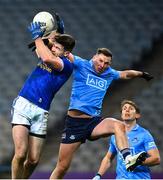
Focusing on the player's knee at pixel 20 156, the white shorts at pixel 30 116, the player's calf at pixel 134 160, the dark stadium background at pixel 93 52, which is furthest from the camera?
the dark stadium background at pixel 93 52

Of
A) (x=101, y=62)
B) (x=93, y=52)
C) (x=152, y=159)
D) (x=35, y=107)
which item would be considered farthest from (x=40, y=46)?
(x=93, y=52)

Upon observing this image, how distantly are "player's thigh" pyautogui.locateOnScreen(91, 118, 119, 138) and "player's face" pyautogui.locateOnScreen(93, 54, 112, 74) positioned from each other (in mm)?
535

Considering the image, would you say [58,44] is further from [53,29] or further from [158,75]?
[158,75]

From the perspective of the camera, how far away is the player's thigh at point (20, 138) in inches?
223

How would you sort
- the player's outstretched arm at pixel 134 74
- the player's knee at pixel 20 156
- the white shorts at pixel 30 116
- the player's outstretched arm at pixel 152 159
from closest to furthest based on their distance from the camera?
1. the player's knee at pixel 20 156
2. the white shorts at pixel 30 116
3. the player's outstretched arm at pixel 152 159
4. the player's outstretched arm at pixel 134 74

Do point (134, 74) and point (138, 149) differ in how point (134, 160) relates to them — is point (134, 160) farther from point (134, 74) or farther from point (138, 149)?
point (134, 74)

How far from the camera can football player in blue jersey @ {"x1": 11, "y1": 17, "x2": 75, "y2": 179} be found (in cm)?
572

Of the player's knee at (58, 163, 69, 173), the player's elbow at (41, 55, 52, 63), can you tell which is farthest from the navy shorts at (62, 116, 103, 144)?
the player's elbow at (41, 55, 52, 63)

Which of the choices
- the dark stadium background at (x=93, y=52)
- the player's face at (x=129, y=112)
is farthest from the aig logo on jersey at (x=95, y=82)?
the dark stadium background at (x=93, y=52)

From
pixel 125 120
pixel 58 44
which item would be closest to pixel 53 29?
pixel 58 44

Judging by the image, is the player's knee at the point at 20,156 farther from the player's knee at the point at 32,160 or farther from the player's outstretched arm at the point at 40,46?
the player's outstretched arm at the point at 40,46

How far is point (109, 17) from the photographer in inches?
424

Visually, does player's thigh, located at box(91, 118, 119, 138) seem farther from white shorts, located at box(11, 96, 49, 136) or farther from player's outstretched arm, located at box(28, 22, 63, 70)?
player's outstretched arm, located at box(28, 22, 63, 70)

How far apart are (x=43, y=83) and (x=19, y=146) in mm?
616
